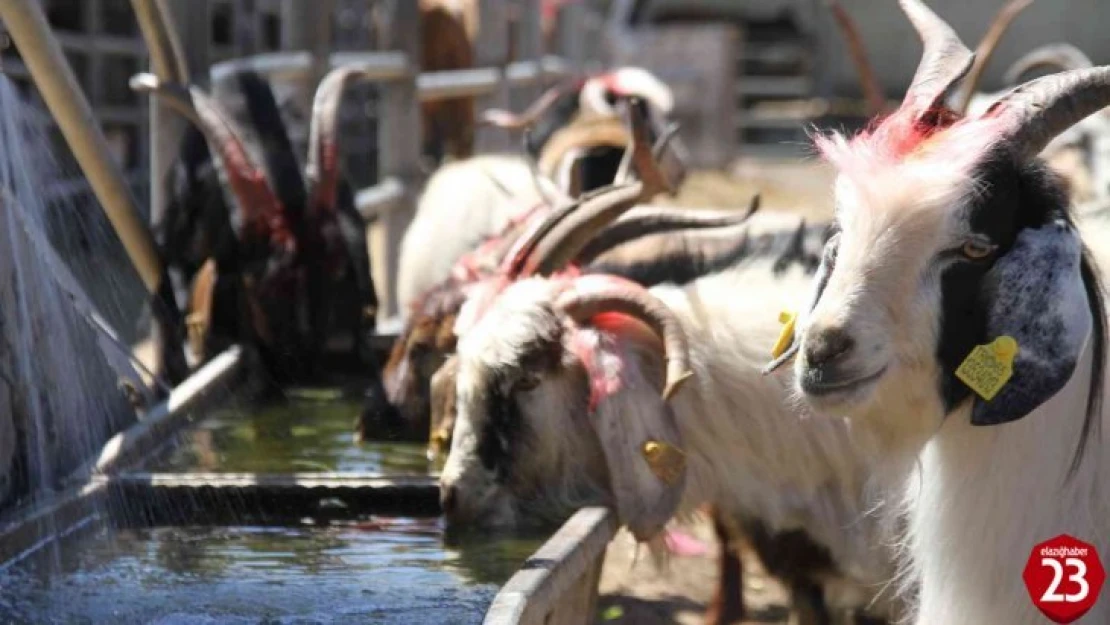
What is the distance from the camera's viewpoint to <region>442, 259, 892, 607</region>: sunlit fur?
4.56 m

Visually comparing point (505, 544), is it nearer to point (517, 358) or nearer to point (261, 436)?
point (517, 358)

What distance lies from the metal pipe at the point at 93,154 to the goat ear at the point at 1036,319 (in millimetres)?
2551

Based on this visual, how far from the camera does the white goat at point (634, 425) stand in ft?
14.9

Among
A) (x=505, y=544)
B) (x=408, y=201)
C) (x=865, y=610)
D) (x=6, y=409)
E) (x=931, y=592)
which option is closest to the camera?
(x=931, y=592)

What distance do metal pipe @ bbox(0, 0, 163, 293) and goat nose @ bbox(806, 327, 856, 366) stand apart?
7.75ft

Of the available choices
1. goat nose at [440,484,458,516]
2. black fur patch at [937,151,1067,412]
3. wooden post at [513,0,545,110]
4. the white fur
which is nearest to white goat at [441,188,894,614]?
goat nose at [440,484,458,516]

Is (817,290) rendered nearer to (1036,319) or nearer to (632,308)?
(1036,319)

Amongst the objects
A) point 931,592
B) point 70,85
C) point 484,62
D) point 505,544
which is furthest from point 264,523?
point 484,62

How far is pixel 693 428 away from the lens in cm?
468

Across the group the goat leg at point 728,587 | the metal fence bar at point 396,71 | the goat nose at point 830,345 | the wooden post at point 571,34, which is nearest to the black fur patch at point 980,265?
the goat nose at point 830,345

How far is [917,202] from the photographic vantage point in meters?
3.29

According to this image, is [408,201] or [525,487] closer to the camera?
[525,487]

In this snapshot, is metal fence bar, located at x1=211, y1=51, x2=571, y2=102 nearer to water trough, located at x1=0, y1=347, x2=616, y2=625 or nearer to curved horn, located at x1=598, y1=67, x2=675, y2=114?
curved horn, located at x1=598, y1=67, x2=675, y2=114

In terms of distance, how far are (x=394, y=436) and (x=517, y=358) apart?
97 centimetres
